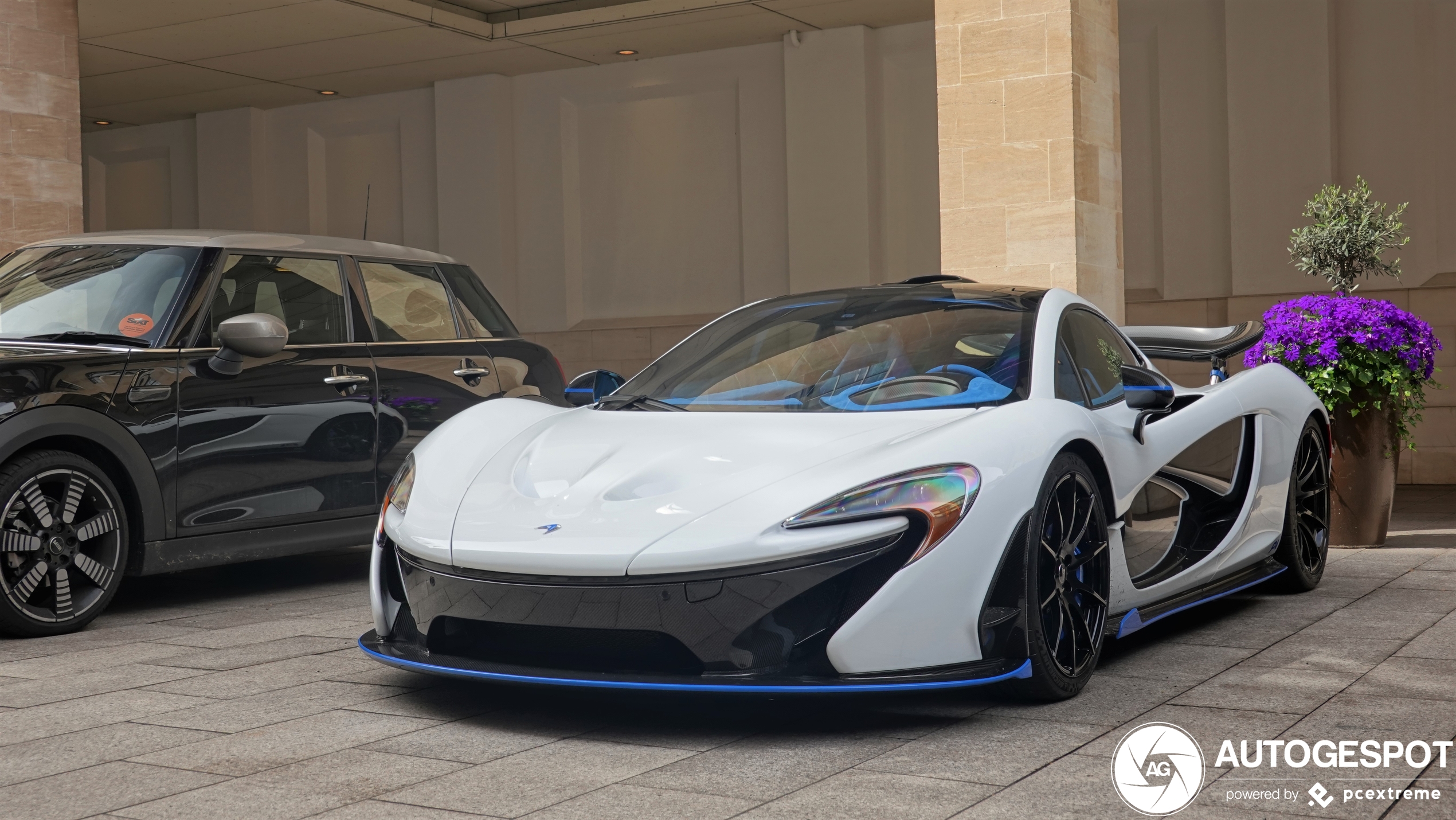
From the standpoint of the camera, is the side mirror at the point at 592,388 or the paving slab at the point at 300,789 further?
the side mirror at the point at 592,388

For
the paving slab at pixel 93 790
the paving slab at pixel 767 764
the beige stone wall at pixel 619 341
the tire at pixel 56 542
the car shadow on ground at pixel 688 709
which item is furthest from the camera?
the beige stone wall at pixel 619 341

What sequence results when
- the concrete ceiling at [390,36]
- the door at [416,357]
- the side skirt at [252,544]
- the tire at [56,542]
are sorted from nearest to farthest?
the tire at [56,542] → the side skirt at [252,544] → the door at [416,357] → the concrete ceiling at [390,36]

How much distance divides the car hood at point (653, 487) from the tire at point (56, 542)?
2.11 metres

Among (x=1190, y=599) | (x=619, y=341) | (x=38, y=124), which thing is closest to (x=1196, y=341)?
(x=1190, y=599)

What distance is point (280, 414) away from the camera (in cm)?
598

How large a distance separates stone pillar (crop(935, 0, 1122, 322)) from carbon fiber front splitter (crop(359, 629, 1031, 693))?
498cm

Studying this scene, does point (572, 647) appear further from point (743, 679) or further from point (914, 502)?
point (914, 502)

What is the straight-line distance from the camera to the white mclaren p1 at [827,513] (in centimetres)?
335

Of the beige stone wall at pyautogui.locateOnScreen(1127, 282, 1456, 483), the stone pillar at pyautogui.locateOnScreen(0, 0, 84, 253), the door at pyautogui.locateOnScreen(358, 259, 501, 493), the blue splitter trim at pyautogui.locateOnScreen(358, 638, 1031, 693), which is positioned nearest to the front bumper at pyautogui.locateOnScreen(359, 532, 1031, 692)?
the blue splitter trim at pyautogui.locateOnScreen(358, 638, 1031, 693)

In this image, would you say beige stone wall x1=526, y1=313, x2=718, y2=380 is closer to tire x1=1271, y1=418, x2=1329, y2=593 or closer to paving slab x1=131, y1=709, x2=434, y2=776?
tire x1=1271, y1=418, x2=1329, y2=593

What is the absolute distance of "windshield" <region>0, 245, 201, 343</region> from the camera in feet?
18.6

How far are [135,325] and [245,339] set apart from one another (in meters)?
0.49

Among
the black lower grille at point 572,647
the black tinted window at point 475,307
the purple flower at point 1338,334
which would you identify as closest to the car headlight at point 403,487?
the black lower grille at point 572,647

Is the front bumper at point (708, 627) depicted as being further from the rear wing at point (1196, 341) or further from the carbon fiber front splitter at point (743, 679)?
the rear wing at point (1196, 341)
